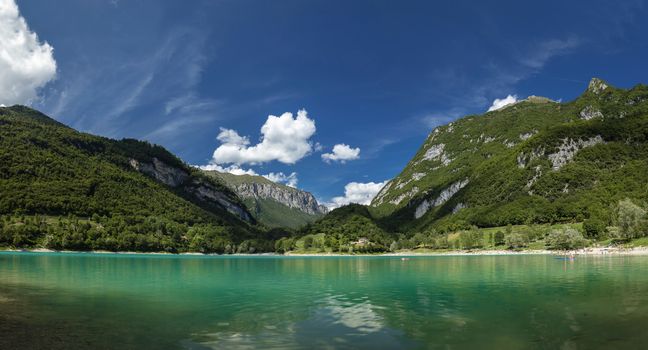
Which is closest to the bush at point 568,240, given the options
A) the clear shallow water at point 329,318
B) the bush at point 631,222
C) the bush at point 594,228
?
the bush at point 594,228

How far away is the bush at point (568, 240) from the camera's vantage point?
559ft

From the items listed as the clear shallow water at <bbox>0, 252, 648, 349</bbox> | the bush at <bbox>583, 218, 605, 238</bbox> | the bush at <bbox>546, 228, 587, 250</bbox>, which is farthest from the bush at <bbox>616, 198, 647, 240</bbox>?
the clear shallow water at <bbox>0, 252, 648, 349</bbox>

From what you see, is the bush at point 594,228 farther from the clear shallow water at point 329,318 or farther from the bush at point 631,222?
the clear shallow water at point 329,318

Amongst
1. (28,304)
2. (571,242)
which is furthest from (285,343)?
(571,242)

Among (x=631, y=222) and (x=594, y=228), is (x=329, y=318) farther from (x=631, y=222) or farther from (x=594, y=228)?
(x=594, y=228)

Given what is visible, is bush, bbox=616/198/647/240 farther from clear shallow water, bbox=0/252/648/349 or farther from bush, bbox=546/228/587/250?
clear shallow water, bbox=0/252/648/349

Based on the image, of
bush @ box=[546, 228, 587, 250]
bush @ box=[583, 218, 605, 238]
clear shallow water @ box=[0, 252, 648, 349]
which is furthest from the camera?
bush @ box=[583, 218, 605, 238]

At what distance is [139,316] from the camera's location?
2877cm

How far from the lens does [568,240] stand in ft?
568

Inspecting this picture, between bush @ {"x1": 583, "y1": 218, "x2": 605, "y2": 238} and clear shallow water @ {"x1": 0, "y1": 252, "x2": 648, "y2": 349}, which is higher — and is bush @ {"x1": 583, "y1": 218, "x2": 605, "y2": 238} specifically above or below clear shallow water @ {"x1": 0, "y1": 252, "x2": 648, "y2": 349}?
below

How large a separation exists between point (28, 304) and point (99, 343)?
18528 millimetres

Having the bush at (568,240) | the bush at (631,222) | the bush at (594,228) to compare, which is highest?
the bush at (631,222)

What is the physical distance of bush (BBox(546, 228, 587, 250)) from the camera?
170375mm

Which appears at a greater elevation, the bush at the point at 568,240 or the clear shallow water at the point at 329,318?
the clear shallow water at the point at 329,318
